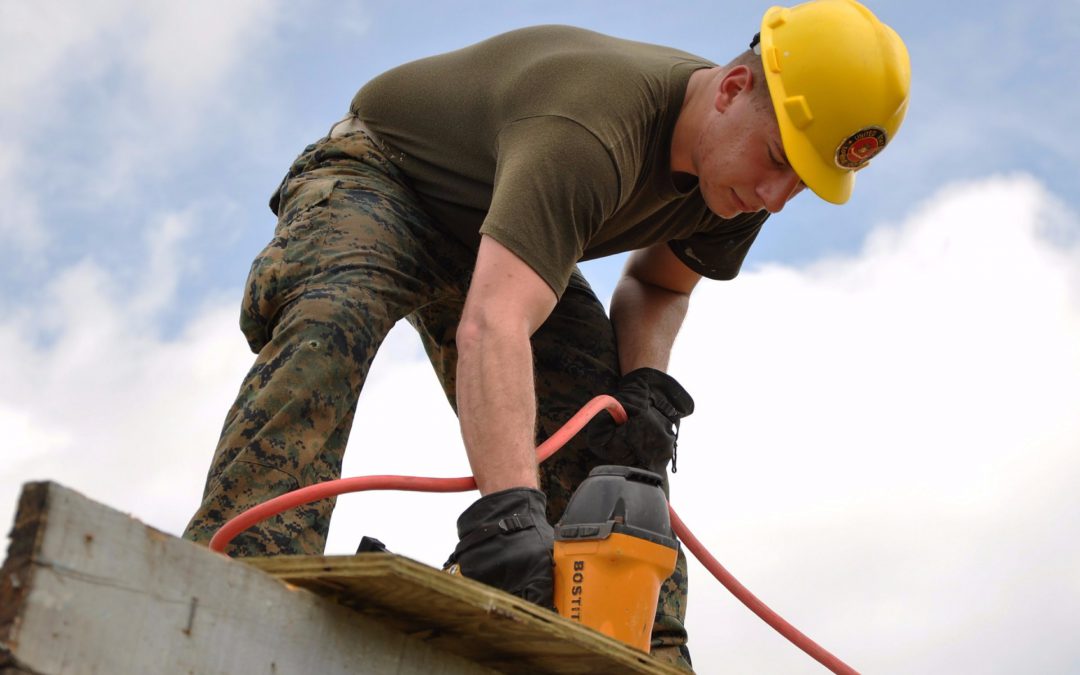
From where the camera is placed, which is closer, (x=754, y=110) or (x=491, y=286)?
(x=491, y=286)

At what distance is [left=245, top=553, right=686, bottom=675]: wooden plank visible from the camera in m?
1.78

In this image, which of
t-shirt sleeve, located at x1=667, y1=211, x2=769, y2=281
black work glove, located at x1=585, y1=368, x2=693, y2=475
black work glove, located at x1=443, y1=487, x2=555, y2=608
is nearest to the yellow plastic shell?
black work glove, located at x1=443, y1=487, x2=555, y2=608

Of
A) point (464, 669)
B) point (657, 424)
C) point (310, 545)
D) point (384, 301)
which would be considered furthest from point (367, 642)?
point (657, 424)

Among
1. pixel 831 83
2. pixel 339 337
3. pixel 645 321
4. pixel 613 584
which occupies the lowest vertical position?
pixel 613 584

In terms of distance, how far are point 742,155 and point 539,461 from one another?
113cm

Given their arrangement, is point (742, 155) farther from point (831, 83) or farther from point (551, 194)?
point (551, 194)

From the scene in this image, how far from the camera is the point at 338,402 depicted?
3115 mm

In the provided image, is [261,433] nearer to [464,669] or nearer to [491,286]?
[491,286]

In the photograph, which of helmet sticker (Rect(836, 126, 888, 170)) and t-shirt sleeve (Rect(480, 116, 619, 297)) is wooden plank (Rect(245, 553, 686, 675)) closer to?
t-shirt sleeve (Rect(480, 116, 619, 297))

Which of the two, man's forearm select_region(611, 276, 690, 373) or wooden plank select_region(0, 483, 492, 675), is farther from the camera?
man's forearm select_region(611, 276, 690, 373)

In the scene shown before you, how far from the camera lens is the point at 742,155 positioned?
137 inches

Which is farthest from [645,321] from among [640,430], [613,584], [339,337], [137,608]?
[137,608]

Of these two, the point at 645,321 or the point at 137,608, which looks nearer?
the point at 137,608

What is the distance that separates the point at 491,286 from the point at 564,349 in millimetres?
1047
